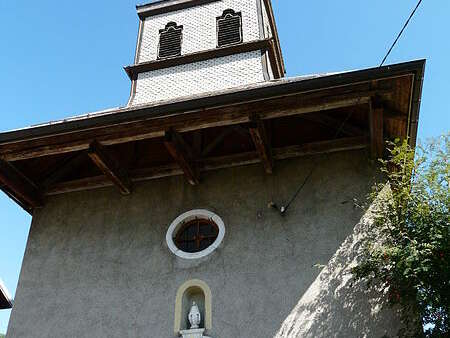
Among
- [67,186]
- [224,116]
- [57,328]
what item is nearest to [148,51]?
[67,186]

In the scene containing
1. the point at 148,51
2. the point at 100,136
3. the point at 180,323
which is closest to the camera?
the point at 180,323

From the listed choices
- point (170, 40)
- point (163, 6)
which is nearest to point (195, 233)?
point (170, 40)

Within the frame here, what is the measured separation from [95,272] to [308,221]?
3.50 meters

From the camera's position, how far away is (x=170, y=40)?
1270 centimetres

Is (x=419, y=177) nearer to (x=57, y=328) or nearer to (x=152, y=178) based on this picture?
(x=152, y=178)

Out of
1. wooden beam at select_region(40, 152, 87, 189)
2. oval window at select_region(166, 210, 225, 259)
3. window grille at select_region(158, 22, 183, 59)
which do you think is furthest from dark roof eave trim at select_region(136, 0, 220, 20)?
oval window at select_region(166, 210, 225, 259)

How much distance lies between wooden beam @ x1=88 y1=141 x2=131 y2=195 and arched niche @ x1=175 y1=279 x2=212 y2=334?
87.1 inches

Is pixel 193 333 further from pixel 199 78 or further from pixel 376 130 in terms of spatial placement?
pixel 199 78

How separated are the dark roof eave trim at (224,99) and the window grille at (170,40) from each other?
4685 millimetres

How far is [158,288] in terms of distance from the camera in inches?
316

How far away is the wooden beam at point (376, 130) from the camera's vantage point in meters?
7.61

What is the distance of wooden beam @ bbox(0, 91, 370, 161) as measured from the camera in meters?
7.75

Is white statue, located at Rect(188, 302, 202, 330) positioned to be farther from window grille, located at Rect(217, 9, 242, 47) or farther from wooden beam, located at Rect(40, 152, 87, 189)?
window grille, located at Rect(217, 9, 242, 47)

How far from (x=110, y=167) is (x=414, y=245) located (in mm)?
4932
